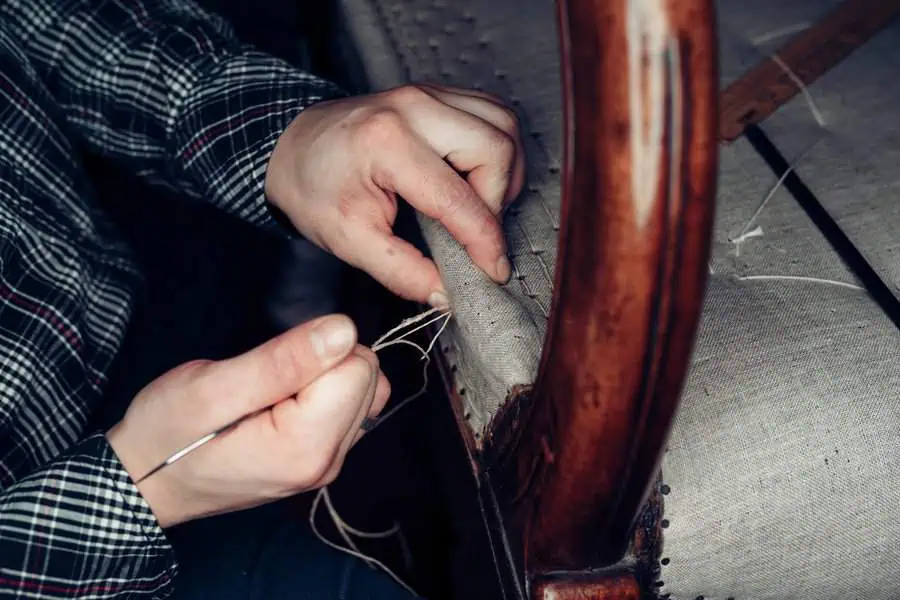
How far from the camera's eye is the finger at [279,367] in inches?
16.9

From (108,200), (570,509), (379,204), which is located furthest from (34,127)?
(570,509)

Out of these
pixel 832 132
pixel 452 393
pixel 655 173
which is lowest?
pixel 452 393

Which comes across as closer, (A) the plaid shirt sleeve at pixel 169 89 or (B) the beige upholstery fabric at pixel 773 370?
(B) the beige upholstery fabric at pixel 773 370

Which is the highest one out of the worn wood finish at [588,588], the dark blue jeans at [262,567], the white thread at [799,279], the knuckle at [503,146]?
the knuckle at [503,146]

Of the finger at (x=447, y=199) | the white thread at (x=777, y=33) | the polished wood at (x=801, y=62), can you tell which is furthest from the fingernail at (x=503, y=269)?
the white thread at (x=777, y=33)

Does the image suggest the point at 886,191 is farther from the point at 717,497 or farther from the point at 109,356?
the point at 109,356

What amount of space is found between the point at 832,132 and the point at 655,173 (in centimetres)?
38

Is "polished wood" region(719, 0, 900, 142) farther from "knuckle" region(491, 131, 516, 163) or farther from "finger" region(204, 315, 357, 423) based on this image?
"finger" region(204, 315, 357, 423)

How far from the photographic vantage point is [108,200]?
824mm

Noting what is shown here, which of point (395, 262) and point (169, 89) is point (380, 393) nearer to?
point (395, 262)

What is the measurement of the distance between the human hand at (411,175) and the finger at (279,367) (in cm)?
10

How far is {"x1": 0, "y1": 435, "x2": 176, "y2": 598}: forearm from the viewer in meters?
0.49

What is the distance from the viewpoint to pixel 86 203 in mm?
700

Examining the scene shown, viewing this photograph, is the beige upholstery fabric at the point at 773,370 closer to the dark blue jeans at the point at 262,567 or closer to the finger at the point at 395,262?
the finger at the point at 395,262
